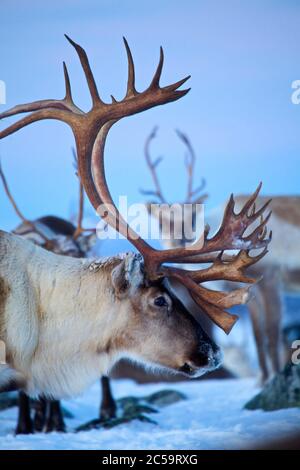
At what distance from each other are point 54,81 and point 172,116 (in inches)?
25.2

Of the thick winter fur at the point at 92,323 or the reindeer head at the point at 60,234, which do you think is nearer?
the thick winter fur at the point at 92,323

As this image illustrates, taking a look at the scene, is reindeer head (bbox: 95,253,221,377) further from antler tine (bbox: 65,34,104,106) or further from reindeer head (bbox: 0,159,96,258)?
reindeer head (bbox: 0,159,96,258)

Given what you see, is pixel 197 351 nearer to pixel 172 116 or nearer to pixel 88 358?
pixel 88 358

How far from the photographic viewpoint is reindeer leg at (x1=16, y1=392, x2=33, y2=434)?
4.25m

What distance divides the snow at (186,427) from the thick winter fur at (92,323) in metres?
0.70

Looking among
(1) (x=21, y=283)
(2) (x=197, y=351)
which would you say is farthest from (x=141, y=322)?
(1) (x=21, y=283)

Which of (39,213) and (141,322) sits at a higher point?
(39,213)

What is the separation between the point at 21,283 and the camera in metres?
2.97

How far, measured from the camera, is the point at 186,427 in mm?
4230

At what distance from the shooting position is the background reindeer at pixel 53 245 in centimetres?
428

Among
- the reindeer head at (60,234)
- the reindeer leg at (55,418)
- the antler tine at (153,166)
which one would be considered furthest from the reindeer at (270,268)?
the reindeer leg at (55,418)

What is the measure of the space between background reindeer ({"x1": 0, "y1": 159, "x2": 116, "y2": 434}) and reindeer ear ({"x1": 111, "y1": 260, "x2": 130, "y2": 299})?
1392 mm

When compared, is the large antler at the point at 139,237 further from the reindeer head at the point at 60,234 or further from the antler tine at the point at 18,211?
the reindeer head at the point at 60,234

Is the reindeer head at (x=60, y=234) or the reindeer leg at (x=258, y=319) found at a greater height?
the reindeer head at (x=60, y=234)
